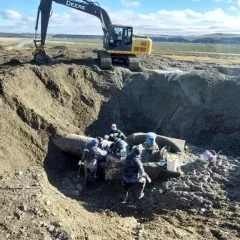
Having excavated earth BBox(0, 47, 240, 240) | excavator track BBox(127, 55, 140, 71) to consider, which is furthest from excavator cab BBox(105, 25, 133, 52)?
excavated earth BBox(0, 47, 240, 240)

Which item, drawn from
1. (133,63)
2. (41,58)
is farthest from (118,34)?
(41,58)

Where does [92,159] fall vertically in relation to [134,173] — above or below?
below

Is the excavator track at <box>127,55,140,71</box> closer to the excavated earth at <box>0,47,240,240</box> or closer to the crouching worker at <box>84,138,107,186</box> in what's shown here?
the excavated earth at <box>0,47,240,240</box>

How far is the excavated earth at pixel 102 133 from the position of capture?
7668mm

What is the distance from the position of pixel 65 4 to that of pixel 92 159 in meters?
10.1

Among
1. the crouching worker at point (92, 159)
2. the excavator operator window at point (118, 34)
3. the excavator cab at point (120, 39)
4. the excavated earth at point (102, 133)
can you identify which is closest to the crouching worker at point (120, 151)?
the crouching worker at point (92, 159)

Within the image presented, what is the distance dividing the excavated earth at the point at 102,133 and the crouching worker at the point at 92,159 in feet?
1.33

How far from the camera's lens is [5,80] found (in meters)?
11.9

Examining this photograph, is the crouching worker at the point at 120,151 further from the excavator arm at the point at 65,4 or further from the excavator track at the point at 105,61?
the excavator arm at the point at 65,4

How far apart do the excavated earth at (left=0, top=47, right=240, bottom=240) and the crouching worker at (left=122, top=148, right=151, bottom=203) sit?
495 millimetres

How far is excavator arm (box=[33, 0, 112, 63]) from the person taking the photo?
645 inches

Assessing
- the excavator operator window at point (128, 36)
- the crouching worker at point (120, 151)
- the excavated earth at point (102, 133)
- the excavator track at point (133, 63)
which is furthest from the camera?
the excavator operator window at point (128, 36)

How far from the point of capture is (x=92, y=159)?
9906mm

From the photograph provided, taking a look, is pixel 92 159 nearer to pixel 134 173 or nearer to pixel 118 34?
pixel 134 173
